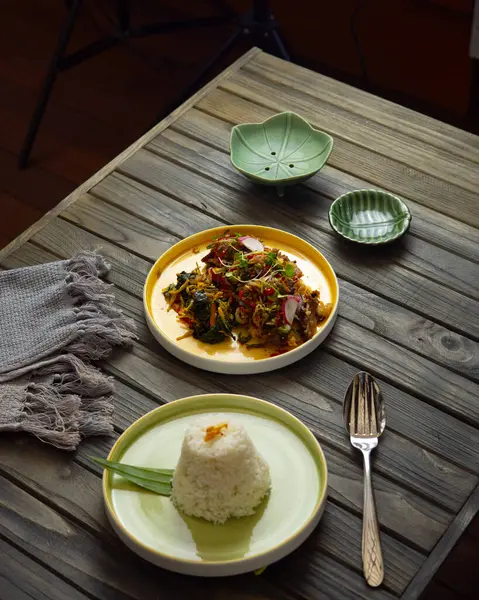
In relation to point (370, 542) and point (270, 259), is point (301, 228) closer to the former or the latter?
point (270, 259)

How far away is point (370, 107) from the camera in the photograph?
6.44ft

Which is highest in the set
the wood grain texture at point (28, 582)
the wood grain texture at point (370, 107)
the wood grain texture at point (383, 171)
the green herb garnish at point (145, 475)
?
the wood grain texture at point (370, 107)

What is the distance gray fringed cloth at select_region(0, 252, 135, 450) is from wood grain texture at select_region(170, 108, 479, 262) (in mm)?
458

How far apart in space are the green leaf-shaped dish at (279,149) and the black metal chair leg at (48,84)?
1139 millimetres

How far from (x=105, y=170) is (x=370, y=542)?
1.00 meters

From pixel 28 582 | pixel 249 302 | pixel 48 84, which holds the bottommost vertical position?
pixel 48 84

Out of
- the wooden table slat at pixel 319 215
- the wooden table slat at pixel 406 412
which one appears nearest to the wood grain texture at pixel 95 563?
the wooden table slat at pixel 406 412

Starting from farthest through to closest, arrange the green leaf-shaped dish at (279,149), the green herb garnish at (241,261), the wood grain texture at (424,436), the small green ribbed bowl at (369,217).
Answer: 1. the green leaf-shaped dish at (279,149)
2. the small green ribbed bowl at (369,217)
3. the green herb garnish at (241,261)
4. the wood grain texture at (424,436)

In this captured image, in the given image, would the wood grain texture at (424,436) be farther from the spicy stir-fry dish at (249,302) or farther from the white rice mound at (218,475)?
the white rice mound at (218,475)

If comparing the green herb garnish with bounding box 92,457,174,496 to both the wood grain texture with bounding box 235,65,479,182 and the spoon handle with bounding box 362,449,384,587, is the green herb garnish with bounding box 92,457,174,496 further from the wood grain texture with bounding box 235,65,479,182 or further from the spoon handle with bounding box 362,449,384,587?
the wood grain texture with bounding box 235,65,479,182

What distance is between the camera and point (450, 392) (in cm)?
138

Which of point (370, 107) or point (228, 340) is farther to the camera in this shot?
point (370, 107)

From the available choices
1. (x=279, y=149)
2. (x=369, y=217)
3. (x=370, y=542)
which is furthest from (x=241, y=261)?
(x=370, y=542)

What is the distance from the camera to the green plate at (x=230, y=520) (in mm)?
1149
